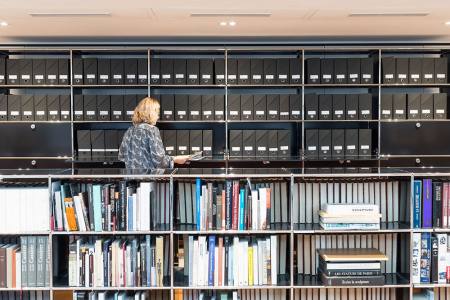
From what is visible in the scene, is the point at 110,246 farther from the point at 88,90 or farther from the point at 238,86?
the point at 88,90

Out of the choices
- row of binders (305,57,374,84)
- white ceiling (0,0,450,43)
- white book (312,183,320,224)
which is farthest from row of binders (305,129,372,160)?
white book (312,183,320,224)

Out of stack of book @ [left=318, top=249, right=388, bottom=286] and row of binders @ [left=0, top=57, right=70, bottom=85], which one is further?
row of binders @ [left=0, top=57, right=70, bottom=85]

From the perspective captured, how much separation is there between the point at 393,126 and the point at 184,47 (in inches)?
87.8

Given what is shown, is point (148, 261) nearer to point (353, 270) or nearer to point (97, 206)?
point (97, 206)

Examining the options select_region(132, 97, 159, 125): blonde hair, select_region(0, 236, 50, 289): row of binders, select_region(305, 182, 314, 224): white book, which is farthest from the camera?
select_region(132, 97, 159, 125): blonde hair

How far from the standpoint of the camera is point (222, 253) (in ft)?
8.64

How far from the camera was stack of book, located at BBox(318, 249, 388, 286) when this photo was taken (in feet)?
8.61

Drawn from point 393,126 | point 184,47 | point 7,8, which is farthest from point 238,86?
point 7,8

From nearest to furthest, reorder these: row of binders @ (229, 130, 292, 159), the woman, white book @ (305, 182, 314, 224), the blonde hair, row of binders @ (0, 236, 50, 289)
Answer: row of binders @ (0, 236, 50, 289)
white book @ (305, 182, 314, 224)
the woman
the blonde hair
row of binders @ (229, 130, 292, 159)

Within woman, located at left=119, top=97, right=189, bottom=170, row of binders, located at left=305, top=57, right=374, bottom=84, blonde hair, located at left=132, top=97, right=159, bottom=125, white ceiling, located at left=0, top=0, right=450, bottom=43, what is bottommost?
woman, located at left=119, top=97, right=189, bottom=170

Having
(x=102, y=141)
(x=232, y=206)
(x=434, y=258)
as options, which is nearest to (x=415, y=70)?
(x=434, y=258)

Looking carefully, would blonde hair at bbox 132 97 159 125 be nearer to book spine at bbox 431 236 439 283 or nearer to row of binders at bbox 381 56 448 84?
book spine at bbox 431 236 439 283

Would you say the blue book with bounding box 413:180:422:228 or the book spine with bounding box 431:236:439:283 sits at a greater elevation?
the blue book with bounding box 413:180:422:228

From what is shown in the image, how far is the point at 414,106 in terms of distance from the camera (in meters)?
5.08
